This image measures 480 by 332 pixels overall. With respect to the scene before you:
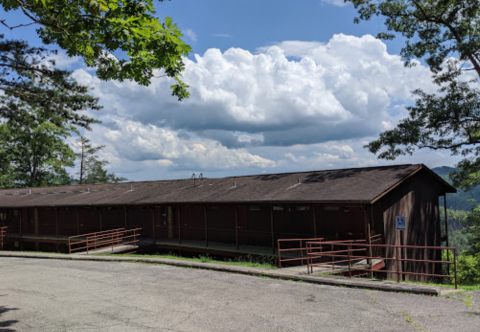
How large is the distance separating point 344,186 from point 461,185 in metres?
16.6

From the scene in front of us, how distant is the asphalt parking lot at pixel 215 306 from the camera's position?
26.3ft

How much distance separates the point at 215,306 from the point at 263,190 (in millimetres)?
11049

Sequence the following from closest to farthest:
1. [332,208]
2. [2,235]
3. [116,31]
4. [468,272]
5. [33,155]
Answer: [116,31], [332,208], [2,235], [468,272], [33,155]

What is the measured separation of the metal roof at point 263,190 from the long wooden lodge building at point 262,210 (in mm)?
53

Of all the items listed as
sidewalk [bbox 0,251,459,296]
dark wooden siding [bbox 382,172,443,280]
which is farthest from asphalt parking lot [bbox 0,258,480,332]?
dark wooden siding [bbox 382,172,443,280]

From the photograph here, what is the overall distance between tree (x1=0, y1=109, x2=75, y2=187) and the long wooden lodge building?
23.1m

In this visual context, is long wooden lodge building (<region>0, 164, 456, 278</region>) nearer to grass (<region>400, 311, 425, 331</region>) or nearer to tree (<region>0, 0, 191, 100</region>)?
grass (<region>400, 311, 425, 331</region>)

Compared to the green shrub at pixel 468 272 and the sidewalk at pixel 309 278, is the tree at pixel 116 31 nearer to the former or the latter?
the sidewalk at pixel 309 278

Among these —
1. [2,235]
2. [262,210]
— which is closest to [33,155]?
[2,235]

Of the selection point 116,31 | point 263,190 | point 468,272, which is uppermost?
point 116,31

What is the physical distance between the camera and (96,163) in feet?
212

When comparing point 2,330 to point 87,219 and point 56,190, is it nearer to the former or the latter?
point 87,219

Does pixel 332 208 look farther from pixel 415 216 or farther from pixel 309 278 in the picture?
pixel 309 278

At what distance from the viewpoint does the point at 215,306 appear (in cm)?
951
